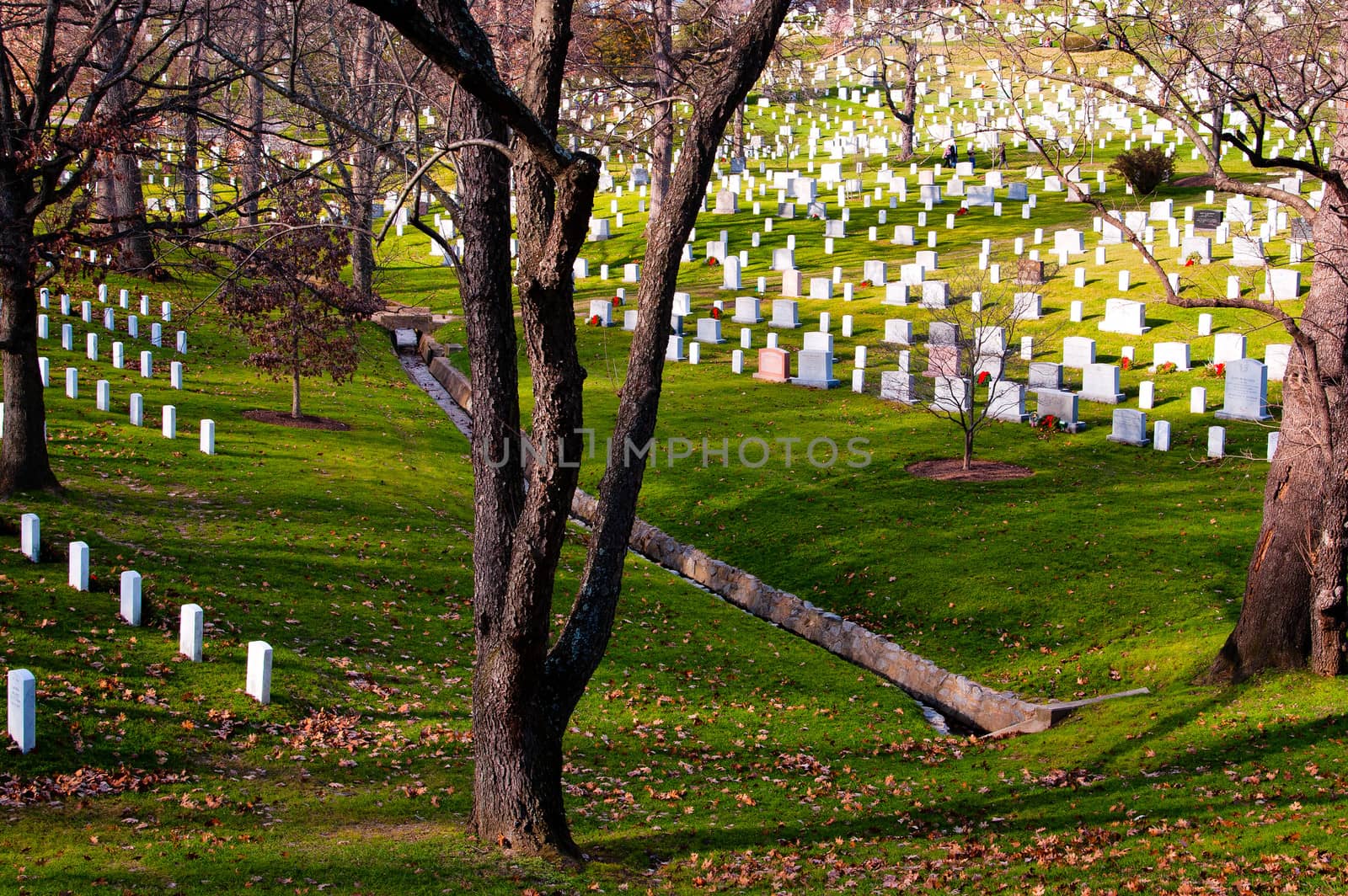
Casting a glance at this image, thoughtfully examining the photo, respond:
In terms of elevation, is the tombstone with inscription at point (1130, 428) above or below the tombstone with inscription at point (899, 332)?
below

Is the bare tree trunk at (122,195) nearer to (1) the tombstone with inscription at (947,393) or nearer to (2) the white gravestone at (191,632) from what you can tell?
(2) the white gravestone at (191,632)

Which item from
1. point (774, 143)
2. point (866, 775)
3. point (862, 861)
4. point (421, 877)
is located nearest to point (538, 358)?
point (421, 877)

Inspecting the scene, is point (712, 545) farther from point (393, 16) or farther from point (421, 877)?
point (393, 16)

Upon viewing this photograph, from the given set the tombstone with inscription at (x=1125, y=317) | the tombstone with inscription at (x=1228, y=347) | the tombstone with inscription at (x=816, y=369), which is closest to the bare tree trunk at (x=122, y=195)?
the tombstone with inscription at (x=816, y=369)

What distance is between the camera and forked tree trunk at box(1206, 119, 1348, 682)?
38.9ft

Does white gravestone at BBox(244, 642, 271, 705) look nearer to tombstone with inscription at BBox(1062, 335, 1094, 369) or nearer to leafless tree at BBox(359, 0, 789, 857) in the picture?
leafless tree at BBox(359, 0, 789, 857)

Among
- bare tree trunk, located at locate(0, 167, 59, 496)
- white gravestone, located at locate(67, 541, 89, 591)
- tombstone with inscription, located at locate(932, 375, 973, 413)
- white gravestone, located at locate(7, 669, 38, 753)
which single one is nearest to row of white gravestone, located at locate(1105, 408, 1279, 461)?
tombstone with inscription, located at locate(932, 375, 973, 413)

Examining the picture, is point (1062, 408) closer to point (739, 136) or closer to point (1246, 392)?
point (1246, 392)

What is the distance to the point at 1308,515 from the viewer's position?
12266 millimetres

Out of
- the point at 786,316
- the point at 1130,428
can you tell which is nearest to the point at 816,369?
the point at 786,316

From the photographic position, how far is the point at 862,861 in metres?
8.77

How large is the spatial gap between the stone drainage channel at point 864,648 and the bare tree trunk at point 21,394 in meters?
7.31

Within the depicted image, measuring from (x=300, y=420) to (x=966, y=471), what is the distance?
13.1m

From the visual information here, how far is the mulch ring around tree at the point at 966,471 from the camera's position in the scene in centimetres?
2125
